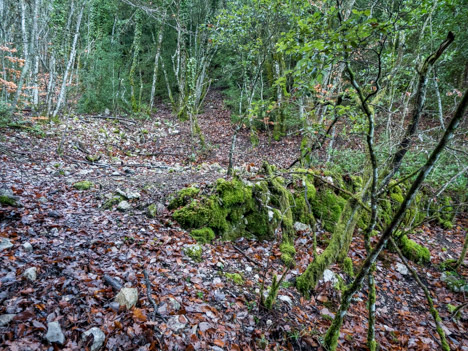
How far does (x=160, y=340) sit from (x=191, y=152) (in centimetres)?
967

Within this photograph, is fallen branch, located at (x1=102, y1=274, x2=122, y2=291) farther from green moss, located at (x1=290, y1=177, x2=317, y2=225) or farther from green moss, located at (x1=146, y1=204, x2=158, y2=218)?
green moss, located at (x1=290, y1=177, x2=317, y2=225)

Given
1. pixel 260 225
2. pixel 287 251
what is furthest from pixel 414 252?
pixel 260 225

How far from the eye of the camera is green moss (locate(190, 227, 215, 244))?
171 inches

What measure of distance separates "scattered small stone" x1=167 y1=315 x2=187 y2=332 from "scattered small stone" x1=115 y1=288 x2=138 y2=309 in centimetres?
47

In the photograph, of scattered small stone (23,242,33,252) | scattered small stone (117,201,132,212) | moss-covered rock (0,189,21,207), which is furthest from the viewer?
scattered small stone (117,201,132,212)

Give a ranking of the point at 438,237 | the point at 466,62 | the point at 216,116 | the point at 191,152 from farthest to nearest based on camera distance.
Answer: the point at 216,116, the point at 191,152, the point at 466,62, the point at 438,237

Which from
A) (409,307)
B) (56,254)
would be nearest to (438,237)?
(409,307)

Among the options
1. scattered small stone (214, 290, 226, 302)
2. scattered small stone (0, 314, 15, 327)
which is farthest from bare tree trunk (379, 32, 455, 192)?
scattered small stone (0, 314, 15, 327)

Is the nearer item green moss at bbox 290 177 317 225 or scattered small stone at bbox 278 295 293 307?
scattered small stone at bbox 278 295 293 307

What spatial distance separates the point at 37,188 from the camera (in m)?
5.20

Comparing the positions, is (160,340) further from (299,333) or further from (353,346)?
(353,346)

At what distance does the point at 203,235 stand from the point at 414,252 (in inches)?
178

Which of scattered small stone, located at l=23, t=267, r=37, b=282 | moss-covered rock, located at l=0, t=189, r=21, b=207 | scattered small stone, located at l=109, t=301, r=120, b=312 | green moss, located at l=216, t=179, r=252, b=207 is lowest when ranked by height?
scattered small stone, located at l=109, t=301, r=120, b=312

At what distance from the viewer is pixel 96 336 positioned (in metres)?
2.24
